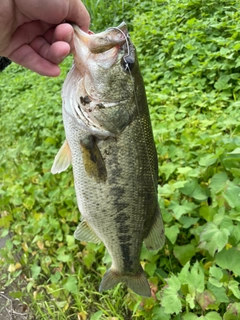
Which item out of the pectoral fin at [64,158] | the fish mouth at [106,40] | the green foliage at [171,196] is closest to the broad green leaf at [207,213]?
the green foliage at [171,196]

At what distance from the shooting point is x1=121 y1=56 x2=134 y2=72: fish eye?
1.83 m

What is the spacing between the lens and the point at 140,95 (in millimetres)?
1901

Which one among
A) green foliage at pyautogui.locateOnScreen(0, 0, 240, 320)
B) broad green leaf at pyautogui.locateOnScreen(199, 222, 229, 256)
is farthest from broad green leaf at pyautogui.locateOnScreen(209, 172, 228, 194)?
broad green leaf at pyautogui.locateOnScreen(199, 222, 229, 256)

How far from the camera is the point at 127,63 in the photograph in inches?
72.2

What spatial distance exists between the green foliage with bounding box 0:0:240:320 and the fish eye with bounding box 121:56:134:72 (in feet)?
3.46

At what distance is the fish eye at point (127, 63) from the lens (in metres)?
1.83


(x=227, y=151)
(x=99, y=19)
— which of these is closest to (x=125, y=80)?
(x=227, y=151)

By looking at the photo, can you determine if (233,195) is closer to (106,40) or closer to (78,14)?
(106,40)

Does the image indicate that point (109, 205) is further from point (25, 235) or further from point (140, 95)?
point (25, 235)

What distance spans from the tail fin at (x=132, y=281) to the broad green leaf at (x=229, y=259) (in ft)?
1.51

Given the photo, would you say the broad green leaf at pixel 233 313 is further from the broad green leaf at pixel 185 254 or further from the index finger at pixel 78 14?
the index finger at pixel 78 14

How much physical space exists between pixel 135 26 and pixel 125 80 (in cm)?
558

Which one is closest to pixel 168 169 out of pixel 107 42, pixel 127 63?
pixel 127 63

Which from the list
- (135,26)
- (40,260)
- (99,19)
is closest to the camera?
(40,260)
